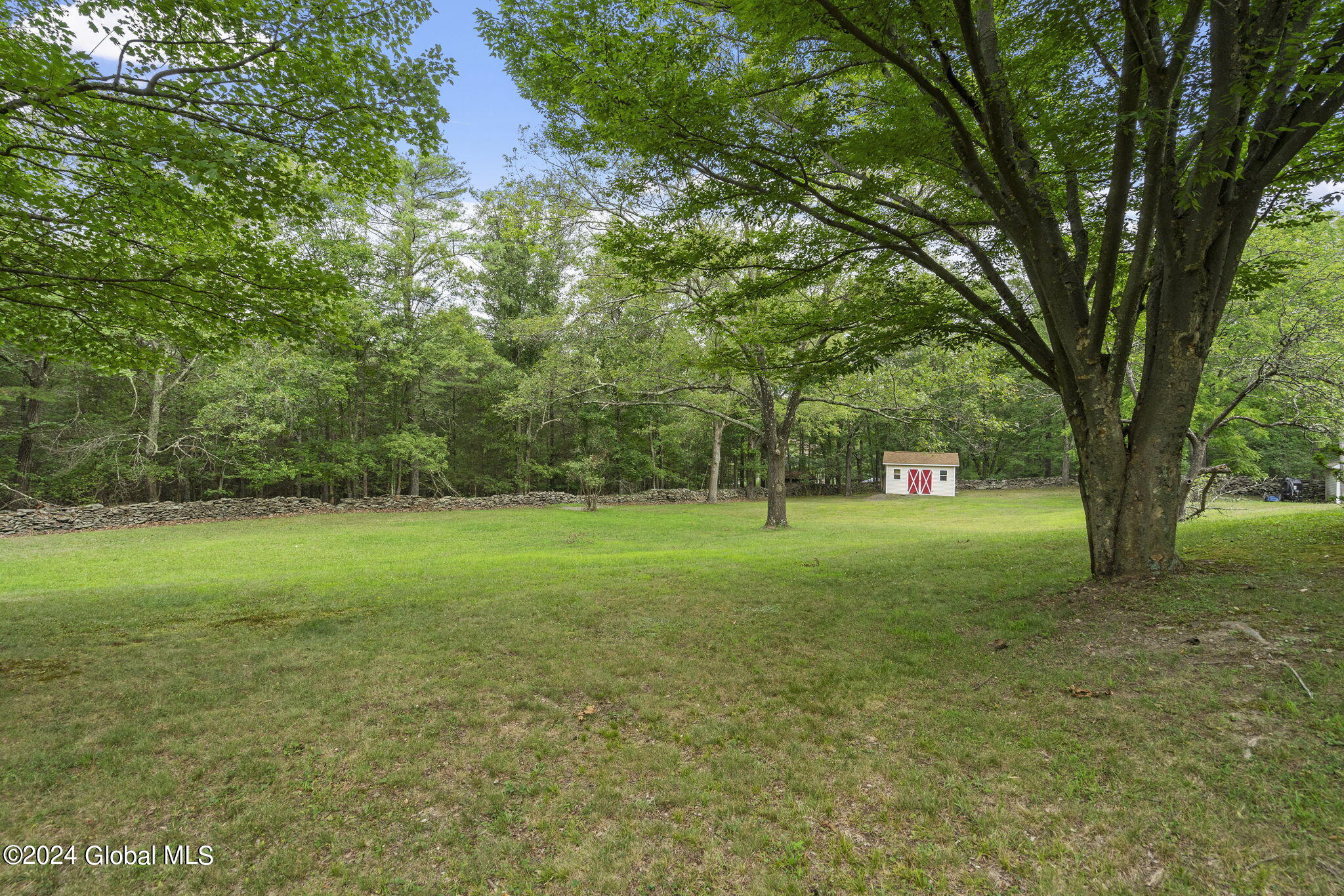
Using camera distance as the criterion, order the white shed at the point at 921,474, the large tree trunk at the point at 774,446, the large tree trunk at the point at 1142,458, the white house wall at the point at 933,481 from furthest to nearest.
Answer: the white shed at the point at 921,474, the white house wall at the point at 933,481, the large tree trunk at the point at 774,446, the large tree trunk at the point at 1142,458

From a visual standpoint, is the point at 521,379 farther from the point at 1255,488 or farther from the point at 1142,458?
the point at 1255,488

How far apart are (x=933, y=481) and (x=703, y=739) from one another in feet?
134

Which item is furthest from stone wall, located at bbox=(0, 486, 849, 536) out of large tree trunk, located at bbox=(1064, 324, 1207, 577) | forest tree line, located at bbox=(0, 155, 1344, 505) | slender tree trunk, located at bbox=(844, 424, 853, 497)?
large tree trunk, located at bbox=(1064, 324, 1207, 577)

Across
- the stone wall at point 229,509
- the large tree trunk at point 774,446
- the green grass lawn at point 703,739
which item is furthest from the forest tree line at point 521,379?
the green grass lawn at point 703,739

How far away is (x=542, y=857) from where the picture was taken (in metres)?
2.79

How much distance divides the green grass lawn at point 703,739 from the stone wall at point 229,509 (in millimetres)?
13479

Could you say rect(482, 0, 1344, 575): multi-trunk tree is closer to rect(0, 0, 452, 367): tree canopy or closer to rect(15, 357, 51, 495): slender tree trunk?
rect(0, 0, 452, 367): tree canopy

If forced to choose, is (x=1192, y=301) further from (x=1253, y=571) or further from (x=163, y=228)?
(x=163, y=228)

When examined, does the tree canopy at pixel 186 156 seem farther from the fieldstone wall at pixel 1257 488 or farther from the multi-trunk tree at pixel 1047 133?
the fieldstone wall at pixel 1257 488

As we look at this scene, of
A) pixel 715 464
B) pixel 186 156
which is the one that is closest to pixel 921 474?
pixel 715 464

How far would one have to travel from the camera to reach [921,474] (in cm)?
4034

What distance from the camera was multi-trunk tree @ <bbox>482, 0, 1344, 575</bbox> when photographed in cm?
481

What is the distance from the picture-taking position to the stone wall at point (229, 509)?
1647 cm

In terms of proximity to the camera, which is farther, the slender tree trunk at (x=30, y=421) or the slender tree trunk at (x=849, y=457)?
the slender tree trunk at (x=849, y=457)
